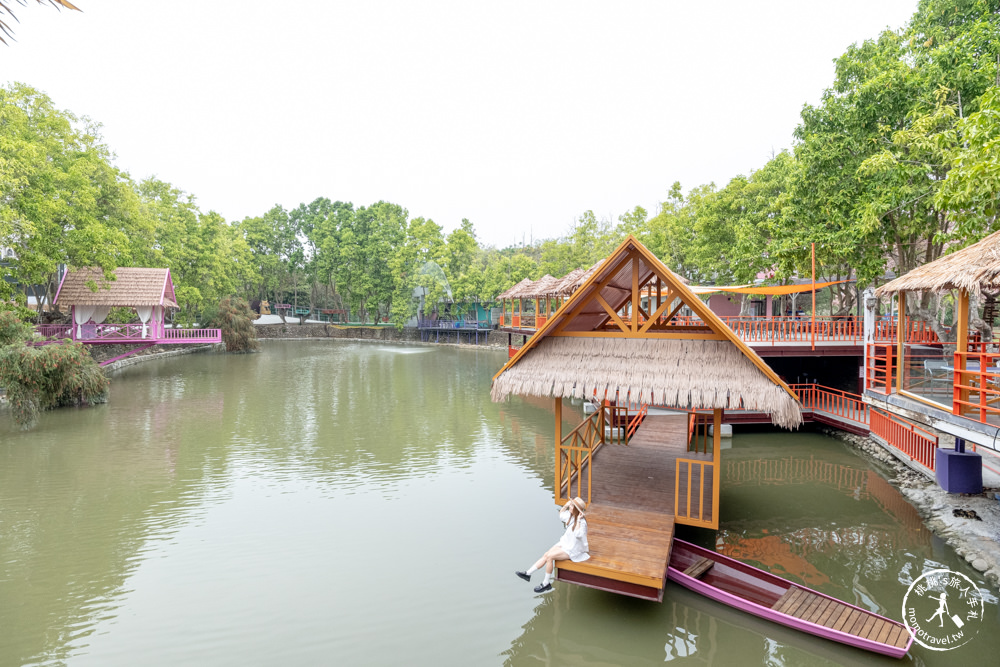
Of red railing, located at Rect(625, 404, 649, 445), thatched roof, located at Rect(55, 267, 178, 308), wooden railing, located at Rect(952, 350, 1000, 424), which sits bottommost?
red railing, located at Rect(625, 404, 649, 445)

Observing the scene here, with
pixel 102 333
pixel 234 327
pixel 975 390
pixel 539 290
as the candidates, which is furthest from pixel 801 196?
pixel 234 327

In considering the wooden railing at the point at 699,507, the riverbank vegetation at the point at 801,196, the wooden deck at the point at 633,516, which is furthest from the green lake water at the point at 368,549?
the riverbank vegetation at the point at 801,196

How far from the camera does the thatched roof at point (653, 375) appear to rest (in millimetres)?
7461

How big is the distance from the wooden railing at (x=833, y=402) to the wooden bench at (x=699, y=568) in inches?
397

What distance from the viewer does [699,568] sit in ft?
23.5

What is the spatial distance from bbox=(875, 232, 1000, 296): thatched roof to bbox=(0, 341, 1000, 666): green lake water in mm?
4238

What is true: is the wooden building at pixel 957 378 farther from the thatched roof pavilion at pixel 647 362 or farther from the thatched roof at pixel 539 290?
the thatched roof at pixel 539 290

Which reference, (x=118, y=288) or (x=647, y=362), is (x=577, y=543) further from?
(x=118, y=288)

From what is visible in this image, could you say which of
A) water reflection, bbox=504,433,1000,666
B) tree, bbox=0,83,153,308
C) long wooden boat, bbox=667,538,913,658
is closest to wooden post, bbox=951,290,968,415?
water reflection, bbox=504,433,1000,666

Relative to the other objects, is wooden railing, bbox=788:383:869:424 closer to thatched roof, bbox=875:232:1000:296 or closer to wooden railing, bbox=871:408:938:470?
wooden railing, bbox=871:408:938:470

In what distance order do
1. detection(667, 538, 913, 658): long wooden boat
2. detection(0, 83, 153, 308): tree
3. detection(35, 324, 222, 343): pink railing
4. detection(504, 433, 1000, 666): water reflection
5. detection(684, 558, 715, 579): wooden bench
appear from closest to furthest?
detection(667, 538, 913, 658): long wooden boat, detection(504, 433, 1000, 666): water reflection, detection(684, 558, 715, 579): wooden bench, detection(0, 83, 153, 308): tree, detection(35, 324, 222, 343): pink railing

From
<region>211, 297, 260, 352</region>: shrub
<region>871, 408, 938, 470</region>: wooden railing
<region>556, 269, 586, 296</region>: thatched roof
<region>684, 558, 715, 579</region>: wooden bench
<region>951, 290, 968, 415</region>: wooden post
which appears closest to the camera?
<region>684, 558, 715, 579</region>: wooden bench

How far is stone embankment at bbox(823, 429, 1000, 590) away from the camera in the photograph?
26.2 feet

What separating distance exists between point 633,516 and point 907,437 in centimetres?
809
